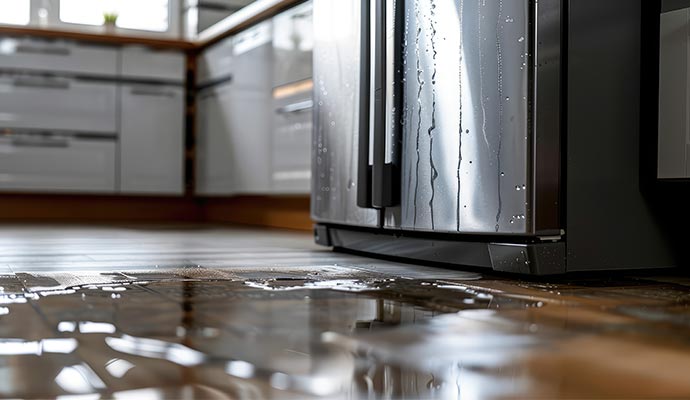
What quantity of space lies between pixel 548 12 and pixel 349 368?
3.40 ft

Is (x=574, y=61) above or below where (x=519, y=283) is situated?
above

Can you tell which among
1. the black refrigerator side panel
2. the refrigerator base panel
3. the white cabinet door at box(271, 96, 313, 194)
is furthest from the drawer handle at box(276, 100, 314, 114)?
the black refrigerator side panel

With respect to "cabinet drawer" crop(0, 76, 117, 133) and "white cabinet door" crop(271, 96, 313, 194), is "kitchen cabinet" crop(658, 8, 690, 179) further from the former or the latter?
"cabinet drawer" crop(0, 76, 117, 133)

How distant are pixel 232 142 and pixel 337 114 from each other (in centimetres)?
199

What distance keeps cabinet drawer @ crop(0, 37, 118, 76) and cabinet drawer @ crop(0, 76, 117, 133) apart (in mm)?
60

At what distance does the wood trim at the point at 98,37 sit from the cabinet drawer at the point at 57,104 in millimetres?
216

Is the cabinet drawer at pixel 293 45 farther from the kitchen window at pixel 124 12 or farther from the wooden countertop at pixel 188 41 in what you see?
the kitchen window at pixel 124 12

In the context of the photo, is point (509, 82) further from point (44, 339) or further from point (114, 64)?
point (114, 64)

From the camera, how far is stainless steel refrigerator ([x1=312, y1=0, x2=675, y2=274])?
5.22ft

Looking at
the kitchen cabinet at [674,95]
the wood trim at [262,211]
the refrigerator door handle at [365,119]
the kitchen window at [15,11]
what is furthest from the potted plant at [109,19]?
the kitchen cabinet at [674,95]

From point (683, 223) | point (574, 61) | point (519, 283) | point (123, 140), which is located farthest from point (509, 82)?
point (123, 140)

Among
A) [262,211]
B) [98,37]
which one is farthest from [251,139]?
[98,37]

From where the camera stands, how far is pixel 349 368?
0.77m

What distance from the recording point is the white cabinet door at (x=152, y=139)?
14.5ft
